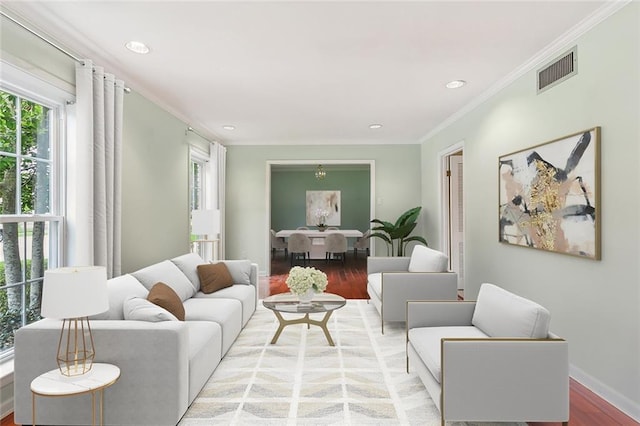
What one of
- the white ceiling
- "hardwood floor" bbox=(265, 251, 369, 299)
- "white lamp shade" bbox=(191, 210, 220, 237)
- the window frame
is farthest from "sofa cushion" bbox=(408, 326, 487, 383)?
"white lamp shade" bbox=(191, 210, 220, 237)

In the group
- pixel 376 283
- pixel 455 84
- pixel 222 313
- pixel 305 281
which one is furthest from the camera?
pixel 376 283

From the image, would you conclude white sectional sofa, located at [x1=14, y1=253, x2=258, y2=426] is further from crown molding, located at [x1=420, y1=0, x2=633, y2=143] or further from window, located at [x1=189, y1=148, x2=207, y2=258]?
window, located at [x1=189, y1=148, x2=207, y2=258]

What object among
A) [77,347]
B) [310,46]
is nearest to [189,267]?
[77,347]

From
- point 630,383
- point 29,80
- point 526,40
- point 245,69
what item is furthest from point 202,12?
point 630,383

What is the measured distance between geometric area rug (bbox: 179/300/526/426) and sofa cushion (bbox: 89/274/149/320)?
789 mm

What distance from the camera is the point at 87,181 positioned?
9.37 ft

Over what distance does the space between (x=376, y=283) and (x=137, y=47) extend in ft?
10.9

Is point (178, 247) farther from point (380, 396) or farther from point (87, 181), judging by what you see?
Answer: point (380, 396)

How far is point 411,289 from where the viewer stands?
386cm

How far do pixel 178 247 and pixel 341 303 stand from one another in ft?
7.94

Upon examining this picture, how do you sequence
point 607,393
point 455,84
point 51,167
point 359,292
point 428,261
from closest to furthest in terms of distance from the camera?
point 607,393 → point 51,167 → point 455,84 → point 428,261 → point 359,292

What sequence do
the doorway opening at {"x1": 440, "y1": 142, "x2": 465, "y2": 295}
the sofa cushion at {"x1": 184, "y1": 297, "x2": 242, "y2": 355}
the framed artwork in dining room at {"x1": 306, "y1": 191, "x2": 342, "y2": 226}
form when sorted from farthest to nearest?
the framed artwork in dining room at {"x1": 306, "y1": 191, "x2": 342, "y2": 226} → the doorway opening at {"x1": 440, "y1": 142, "x2": 465, "y2": 295} → the sofa cushion at {"x1": 184, "y1": 297, "x2": 242, "y2": 355}

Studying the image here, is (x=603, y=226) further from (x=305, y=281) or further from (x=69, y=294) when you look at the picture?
(x=69, y=294)

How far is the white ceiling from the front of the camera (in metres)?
2.37
